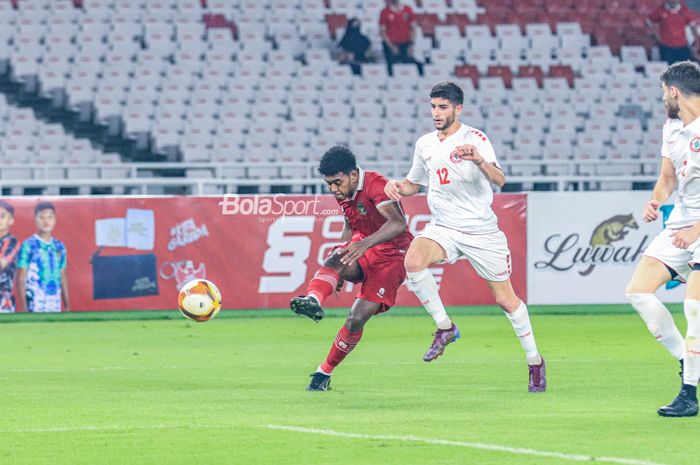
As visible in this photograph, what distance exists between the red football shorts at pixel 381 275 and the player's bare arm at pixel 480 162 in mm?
1066

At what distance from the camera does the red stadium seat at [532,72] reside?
31.5 meters

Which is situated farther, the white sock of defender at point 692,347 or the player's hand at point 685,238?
the player's hand at point 685,238

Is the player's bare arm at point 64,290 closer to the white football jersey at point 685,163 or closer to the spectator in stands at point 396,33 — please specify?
the white football jersey at point 685,163

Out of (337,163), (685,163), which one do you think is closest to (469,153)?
(337,163)

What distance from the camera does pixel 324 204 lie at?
66.4ft

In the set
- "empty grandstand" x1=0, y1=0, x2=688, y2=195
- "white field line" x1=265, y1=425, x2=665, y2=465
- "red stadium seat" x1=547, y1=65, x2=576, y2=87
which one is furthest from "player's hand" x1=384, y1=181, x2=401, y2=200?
"red stadium seat" x1=547, y1=65, x2=576, y2=87

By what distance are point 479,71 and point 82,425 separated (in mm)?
22824

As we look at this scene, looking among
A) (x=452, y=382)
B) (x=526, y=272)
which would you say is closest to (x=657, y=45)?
(x=526, y=272)

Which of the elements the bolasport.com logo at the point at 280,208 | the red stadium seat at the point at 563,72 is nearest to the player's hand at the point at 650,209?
→ the bolasport.com logo at the point at 280,208

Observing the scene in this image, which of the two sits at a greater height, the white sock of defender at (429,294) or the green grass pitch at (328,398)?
the white sock of defender at (429,294)

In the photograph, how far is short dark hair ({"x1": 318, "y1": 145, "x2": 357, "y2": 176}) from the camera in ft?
36.6

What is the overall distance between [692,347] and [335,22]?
75.0 ft

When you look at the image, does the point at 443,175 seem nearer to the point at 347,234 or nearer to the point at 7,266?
the point at 347,234

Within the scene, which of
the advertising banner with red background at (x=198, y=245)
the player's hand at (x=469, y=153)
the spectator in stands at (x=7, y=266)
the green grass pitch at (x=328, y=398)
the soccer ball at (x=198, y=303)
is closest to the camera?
the green grass pitch at (x=328, y=398)
